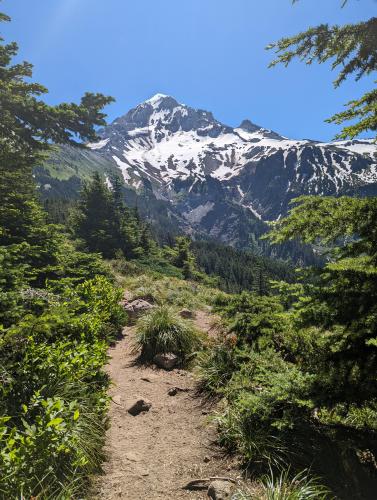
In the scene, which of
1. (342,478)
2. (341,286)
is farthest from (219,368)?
(341,286)

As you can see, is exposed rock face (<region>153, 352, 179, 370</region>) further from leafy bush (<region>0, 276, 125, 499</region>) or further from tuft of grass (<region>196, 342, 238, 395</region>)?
leafy bush (<region>0, 276, 125, 499</region>)

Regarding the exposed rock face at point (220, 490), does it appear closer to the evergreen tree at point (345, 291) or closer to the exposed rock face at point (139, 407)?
the evergreen tree at point (345, 291)

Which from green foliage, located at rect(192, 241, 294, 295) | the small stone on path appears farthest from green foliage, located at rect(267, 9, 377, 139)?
green foliage, located at rect(192, 241, 294, 295)

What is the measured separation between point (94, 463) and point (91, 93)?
24045mm

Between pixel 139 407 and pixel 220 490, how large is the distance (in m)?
3.12

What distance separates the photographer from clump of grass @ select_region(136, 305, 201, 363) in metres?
9.97

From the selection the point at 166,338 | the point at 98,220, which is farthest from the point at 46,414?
the point at 98,220

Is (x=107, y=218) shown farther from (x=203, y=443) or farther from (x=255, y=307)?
(x=203, y=443)

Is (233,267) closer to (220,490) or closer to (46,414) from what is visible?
(220,490)

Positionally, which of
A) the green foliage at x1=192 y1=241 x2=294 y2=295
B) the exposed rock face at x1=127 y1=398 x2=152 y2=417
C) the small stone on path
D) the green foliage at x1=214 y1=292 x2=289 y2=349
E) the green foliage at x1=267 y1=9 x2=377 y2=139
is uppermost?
the green foliage at x1=267 y1=9 x2=377 y2=139

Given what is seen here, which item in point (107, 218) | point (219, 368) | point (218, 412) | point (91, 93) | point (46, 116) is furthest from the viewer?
point (107, 218)

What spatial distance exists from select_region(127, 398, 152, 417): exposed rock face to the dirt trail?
102mm

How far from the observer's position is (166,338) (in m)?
9.98

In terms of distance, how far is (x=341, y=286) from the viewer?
4.08m
